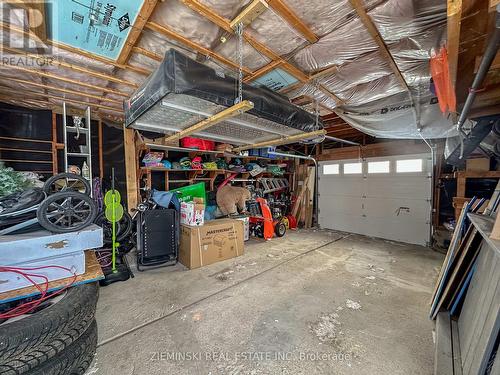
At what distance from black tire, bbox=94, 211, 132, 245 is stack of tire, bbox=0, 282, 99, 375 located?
63.9 inches

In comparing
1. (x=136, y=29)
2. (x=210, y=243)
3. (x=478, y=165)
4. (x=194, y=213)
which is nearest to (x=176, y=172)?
(x=194, y=213)

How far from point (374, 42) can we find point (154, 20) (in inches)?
74.0

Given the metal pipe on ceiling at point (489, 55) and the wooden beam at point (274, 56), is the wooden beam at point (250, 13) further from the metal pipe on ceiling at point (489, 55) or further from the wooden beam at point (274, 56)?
the metal pipe on ceiling at point (489, 55)

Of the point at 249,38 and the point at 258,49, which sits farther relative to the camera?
the point at 258,49

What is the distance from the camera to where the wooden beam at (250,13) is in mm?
1391

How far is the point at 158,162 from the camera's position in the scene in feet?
12.5

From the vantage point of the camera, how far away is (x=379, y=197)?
5098 millimetres

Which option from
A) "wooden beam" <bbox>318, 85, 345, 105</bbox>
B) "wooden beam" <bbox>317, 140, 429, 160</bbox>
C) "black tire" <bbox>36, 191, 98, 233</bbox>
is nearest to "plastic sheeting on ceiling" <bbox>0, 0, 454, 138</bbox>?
"wooden beam" <bbox>318, 85, 345, 105</bbox>

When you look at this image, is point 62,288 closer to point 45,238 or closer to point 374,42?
point 45,238

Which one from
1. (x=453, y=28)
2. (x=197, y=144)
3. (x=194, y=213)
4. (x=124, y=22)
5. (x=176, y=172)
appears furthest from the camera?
(x=176, y=172)

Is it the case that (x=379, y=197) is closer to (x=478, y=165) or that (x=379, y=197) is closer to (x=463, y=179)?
(x=463, y=179)

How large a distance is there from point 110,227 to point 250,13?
10.4 ft

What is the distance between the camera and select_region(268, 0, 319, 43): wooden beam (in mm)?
1427

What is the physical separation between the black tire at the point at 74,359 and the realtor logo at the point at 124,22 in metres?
2.34
